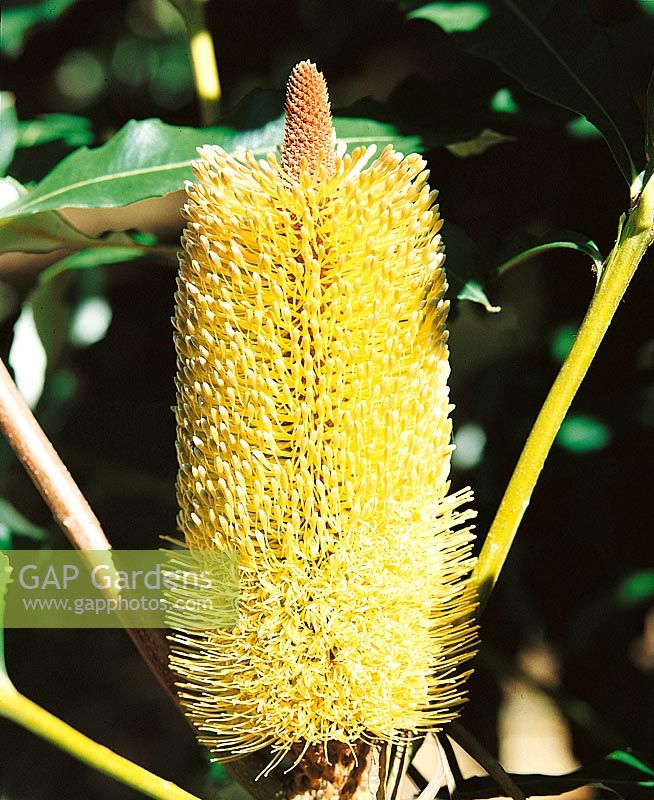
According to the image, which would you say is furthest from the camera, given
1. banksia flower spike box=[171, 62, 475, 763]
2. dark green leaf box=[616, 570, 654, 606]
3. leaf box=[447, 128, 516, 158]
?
dark green leaf box=[616, 570, 654, 606]

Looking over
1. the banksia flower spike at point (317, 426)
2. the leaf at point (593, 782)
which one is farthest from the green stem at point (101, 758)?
the leaf at point (593, 782)

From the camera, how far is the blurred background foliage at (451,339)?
2.09 ft

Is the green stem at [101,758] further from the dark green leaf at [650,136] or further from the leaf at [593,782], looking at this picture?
the dark green leaf at [650,136]

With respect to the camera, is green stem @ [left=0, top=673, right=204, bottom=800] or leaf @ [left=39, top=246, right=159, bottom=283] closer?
green stem @ [left=0, top=673, right=204, bottom=800]

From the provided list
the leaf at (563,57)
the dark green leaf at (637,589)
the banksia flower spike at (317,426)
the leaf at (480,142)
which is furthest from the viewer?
the dark green leaf at (637,589)

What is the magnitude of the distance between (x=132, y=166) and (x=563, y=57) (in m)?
0.26

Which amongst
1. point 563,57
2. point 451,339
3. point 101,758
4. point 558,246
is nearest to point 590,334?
point 558,246

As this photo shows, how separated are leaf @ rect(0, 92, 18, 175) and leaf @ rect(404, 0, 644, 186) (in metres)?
0.31

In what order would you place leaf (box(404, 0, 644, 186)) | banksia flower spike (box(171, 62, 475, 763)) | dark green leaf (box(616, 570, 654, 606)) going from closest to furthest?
banksia flower spike (box(171, 62, 475, 763)), leaf (box(404, 0, 644, 186)), dark green leaf (box(616, 570, 654, 606))

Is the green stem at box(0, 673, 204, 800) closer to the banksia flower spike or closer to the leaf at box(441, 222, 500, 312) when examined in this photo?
the banksia flower spike

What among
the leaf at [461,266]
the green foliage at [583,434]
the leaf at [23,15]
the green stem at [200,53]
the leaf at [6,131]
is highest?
the leaf at [23,15]

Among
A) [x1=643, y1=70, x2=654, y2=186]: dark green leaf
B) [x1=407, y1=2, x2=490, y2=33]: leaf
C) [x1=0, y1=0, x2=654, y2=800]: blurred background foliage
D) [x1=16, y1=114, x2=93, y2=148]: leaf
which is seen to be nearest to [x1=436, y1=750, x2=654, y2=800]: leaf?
[x1=0, y1=0, x2=654, y2=800]: blurred background foliage

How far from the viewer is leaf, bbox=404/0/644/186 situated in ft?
1.61

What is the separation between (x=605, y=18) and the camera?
1.94ft
